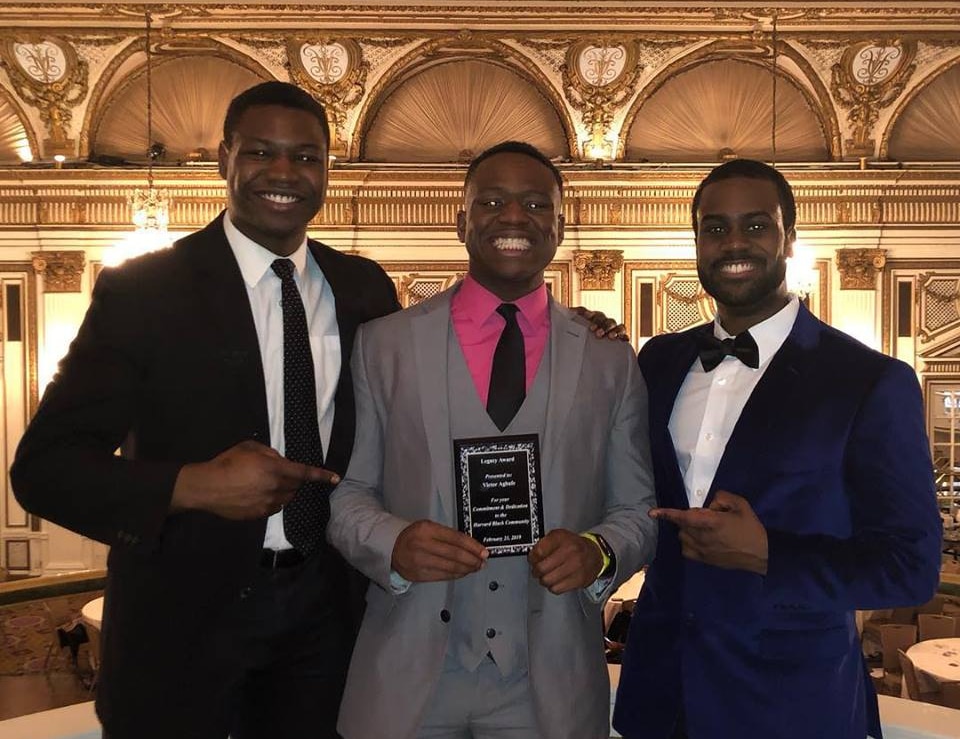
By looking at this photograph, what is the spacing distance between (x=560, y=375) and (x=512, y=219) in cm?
38

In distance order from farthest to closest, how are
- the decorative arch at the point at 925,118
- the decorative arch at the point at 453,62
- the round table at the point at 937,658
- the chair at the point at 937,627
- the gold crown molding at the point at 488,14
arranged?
the decorative arch at the point at 925,118, the decorative arch at the point at 453,62, the gold crown molding at the point at 488,14, the chair at the point at 937,627, the round table at the point at 937,658

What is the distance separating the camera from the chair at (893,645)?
290 inches

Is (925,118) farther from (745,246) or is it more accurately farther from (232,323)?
(232,323)

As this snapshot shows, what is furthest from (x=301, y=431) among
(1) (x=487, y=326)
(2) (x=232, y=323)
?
(1) (x=487, y=326)

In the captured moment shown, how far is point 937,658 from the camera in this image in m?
6.84

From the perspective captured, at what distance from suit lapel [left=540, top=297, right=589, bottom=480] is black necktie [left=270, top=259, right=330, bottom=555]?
571 mm

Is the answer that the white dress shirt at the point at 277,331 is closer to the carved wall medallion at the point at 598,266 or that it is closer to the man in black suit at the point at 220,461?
the man in black suit at the point at 220,461

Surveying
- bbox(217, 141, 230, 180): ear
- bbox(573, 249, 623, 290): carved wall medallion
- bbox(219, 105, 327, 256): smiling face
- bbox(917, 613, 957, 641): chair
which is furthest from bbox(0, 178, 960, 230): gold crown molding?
bbox(219, 105, 327, 256): smiling face

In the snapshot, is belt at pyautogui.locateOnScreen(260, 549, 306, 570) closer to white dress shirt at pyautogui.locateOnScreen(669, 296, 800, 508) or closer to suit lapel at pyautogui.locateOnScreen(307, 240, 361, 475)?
suit lapel at pyautogui.locateOnScreen(307, 240, 361, 475)

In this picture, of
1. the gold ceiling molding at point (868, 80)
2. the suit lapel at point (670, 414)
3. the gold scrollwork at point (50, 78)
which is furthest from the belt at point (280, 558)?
the gold ceiling molding at point (868, 80)

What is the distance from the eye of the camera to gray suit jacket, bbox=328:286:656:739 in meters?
1.89

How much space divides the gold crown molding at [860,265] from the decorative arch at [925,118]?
41.8 inches

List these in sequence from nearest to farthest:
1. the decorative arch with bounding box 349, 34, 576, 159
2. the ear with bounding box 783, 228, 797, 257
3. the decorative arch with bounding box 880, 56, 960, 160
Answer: the ear with bounding box 783, 228, 797, 257, the decorative arch with bounding box 349, 34, 576, 159, the decorative arch with bounding box 880, 56, 960, 160

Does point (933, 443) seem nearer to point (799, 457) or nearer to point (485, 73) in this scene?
point (485, 73)
